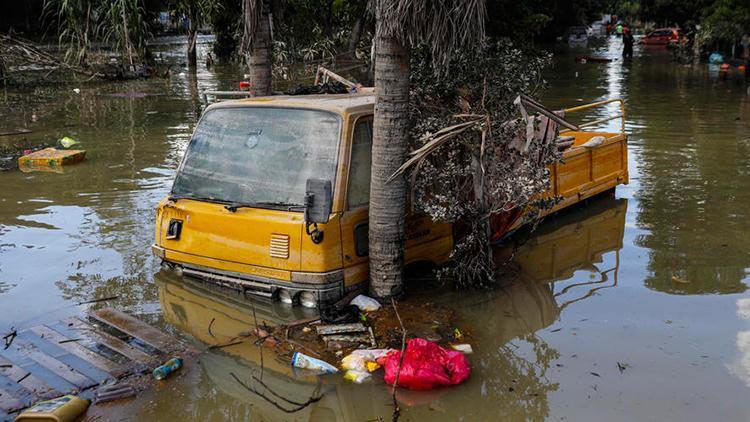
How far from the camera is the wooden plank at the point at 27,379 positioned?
544 cm

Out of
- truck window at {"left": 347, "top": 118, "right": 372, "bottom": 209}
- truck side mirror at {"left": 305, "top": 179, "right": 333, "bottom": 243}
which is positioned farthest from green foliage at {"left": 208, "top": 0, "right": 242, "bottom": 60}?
truck side mirror at {"left": 305, "top": 179, "right": 333, "bottom": 243}

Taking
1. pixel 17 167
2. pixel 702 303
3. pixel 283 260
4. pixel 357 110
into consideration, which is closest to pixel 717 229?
pixel 702 303

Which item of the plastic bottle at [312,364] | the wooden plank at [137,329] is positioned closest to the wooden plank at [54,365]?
the wooden plank at [137,329]

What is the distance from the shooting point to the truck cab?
6.71 meters

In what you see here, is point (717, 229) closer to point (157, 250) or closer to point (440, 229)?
point (440, 229)

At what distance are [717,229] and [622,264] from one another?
1983 millimetres

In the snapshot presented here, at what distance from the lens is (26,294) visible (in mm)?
7531

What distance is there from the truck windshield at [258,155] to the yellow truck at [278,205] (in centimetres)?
1

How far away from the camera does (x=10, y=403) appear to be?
5.27m

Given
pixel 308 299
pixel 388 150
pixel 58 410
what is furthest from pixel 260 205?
pixel 58 410

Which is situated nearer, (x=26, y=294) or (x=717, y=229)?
(x=26, y=294)

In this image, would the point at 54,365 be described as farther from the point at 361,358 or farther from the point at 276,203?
the point at 361,358

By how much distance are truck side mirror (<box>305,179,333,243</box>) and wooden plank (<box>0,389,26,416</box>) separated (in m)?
2.53

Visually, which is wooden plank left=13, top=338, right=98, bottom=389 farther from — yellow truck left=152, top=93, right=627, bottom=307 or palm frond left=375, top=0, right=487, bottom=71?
palm frond left=375, top=0, right=487, bottom=71
